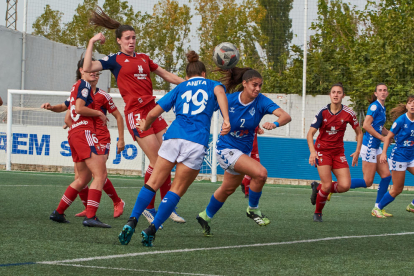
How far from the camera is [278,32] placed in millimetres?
19594

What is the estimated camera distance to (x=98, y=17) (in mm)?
6742

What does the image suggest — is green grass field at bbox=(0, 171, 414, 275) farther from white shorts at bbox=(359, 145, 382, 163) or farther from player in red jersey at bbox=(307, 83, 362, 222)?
white shorts at bbox=(359, 145, 382, 163)

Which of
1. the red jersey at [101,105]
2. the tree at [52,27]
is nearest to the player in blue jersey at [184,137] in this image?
the red jersey at [101,105]

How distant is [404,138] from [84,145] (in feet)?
16.5

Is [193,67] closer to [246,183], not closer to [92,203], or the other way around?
[92,203]

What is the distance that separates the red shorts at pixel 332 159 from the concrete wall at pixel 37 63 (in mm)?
15233

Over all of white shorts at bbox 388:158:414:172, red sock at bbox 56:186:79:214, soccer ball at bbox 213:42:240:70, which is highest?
soccer ball at bbox 213:42:240:70

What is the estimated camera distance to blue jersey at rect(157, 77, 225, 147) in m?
5.08

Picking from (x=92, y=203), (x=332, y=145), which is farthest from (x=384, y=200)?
(x=92, y=203)

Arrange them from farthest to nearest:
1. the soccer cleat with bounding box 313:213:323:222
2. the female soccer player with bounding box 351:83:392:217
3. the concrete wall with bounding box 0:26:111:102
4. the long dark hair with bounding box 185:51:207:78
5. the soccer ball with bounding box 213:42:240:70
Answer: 1. the concrete wall with bounding box 0:26:111:102
2. the female soccer player with bounding box 351:83:392:217
3. the soccer cleat with bounding box 313:213:323:222
4. the soccer ball with bounding box 213:42:240:70
5. the long dark hair with bounding box 185:51:207:78

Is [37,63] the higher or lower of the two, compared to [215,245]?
higher

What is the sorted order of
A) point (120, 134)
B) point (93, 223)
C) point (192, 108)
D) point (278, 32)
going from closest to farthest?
1. point (192, 108)
2. point (93, 223)
3. point (120, 134)
4. point (278, 32)

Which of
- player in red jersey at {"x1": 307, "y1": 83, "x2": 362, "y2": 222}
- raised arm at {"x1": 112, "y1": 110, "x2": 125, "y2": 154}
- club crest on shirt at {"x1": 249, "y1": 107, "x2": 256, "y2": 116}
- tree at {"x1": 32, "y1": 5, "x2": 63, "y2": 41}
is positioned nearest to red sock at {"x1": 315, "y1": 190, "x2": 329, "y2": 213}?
player in red jersey at {"x1": 307, "y1": 83, "x2": 362, "y2": 222}

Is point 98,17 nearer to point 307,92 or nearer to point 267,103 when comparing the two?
point 267,103
